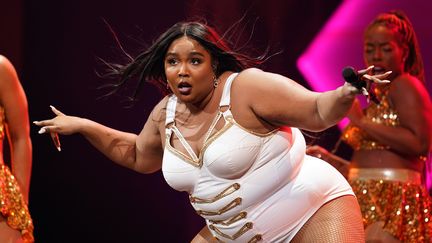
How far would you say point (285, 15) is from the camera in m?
5.49

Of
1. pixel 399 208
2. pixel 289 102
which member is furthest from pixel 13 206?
pixel 399 208

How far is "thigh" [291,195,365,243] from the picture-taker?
119 inches

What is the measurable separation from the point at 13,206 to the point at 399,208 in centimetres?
185

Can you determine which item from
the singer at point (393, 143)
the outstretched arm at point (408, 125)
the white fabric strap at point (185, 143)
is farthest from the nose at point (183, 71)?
the outstretched arm at point (408, 125)

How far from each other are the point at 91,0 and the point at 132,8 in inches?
10.1

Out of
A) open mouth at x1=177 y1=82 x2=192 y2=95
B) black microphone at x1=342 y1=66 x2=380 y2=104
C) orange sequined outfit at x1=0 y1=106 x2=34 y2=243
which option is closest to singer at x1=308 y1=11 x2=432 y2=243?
open mouth at x1=177 y1=82 x2=192 y2=95

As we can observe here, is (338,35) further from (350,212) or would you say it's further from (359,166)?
(350,212)

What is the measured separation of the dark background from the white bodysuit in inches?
89.4

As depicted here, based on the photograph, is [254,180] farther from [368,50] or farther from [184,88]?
[368,50]

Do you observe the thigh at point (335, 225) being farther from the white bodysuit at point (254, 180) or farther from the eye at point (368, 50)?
the eye at point (368, 50)

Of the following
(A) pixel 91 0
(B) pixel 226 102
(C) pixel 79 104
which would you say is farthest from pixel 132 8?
(B) pixel 226 102

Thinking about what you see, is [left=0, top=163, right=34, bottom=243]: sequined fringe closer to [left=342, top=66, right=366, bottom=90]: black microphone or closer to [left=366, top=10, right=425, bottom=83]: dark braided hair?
[left=342, top=66, right=366, bottom=90]: black microphone

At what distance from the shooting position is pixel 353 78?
258 centimetres

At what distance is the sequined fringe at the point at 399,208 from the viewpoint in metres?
4.25
